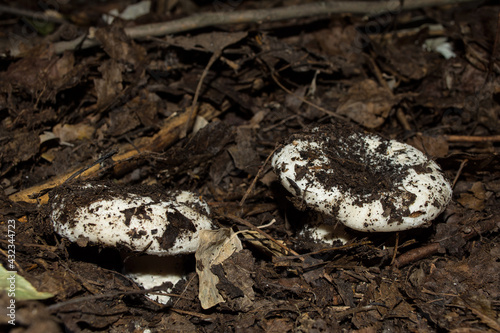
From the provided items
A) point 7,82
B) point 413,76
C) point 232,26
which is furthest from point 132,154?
point 413,76

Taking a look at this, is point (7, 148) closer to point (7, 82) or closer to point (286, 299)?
point (7, 82)

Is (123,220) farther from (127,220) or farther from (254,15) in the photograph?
(254,15)

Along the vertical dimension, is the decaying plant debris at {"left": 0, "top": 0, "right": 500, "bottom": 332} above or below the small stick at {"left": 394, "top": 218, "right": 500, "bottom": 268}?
above

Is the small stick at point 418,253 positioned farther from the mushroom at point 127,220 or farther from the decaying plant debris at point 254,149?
the mushroom at point 127,220

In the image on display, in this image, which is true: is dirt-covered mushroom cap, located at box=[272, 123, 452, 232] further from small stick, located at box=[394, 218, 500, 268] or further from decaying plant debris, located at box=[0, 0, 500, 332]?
small stick, located at box=[394, 218, 500, 268]

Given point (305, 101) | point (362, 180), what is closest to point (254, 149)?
point (305, 101)

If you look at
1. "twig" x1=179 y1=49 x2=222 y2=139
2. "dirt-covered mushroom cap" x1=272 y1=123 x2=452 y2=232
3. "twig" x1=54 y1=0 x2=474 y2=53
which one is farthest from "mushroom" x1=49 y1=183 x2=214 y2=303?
"twig" x1=54 y1=0 x2=474 y2=53

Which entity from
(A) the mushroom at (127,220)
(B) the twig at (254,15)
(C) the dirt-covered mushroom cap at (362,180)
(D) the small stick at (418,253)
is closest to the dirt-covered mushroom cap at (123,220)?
(A) the mushroom at (127,220)
